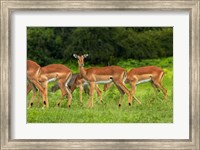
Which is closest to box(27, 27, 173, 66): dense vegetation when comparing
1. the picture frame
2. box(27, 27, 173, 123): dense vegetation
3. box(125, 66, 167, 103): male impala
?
box(27, 27, 173, 123): dense vegetation

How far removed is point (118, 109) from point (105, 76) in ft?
1.02

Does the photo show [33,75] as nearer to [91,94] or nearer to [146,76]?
[91,94]

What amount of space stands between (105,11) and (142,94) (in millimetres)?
772

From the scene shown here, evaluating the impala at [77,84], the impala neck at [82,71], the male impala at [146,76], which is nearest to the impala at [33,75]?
the impala at [77,84]

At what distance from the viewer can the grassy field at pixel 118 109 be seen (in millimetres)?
4777

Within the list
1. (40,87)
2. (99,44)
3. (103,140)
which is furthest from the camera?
(40,87)

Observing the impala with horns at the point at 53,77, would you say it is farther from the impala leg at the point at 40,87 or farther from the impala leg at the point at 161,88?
the impala leg at the point at 161,88

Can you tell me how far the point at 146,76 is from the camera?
4.93 meters

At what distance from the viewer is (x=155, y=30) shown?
15.7ft

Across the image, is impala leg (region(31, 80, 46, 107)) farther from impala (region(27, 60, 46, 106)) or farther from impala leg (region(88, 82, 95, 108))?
impala leg (region(88, 82, 95, 108))

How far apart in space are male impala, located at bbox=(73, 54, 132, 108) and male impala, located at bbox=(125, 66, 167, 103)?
6cm

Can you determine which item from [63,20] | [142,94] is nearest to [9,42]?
[63,20]

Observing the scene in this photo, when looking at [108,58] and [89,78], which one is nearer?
[108,58]

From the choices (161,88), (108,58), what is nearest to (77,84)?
(108,58)
